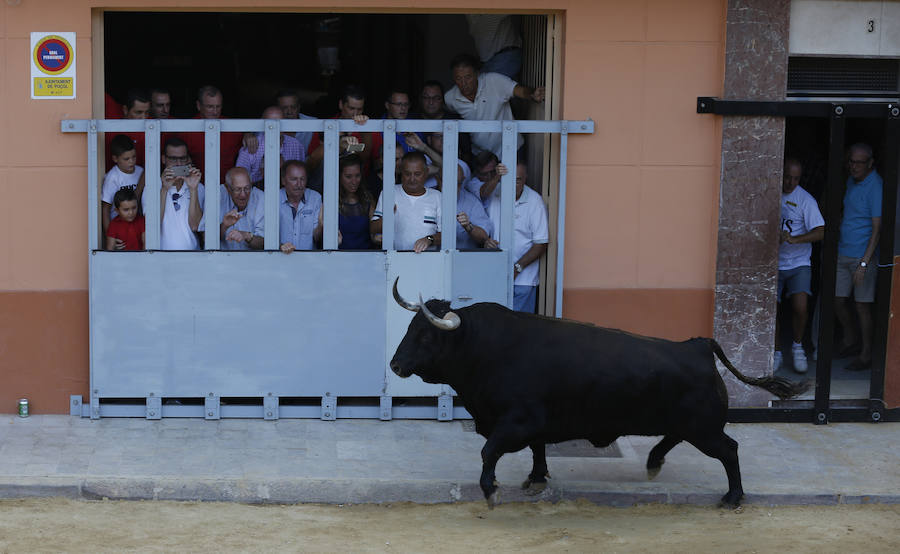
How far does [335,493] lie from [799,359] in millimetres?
4358

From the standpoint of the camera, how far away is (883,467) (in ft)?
29.4

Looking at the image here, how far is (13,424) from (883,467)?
6095 mm

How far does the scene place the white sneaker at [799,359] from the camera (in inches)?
418

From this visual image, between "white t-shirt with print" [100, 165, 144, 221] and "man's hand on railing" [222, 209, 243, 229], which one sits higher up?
"white t-shirt with print" [100, 165, 144, 221]

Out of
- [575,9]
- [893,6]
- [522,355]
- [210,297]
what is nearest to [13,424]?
[210,297]

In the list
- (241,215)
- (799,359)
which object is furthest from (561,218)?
(799,359)

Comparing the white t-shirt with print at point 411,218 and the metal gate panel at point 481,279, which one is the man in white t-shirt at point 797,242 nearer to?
the metal gate panel at point 481,279

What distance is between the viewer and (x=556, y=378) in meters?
7.81

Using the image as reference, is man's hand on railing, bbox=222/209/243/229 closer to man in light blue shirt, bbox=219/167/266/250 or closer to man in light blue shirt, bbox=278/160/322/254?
man in light blue shirt, bbox=219/167/266/250

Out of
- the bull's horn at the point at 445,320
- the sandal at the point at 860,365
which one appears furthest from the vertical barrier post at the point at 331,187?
the sandal at the point at 860,365

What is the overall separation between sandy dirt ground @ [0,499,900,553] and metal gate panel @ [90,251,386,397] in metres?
1.52

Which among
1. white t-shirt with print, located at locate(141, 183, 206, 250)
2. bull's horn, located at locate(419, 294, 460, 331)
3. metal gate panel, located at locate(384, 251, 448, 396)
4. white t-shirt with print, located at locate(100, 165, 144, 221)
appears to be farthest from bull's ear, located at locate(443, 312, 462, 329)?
white t-shirt with print, located at locate(100, 165, 144, 221)

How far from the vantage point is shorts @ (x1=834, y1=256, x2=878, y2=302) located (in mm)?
10219

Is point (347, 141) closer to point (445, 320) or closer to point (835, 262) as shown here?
point (445, 320)
